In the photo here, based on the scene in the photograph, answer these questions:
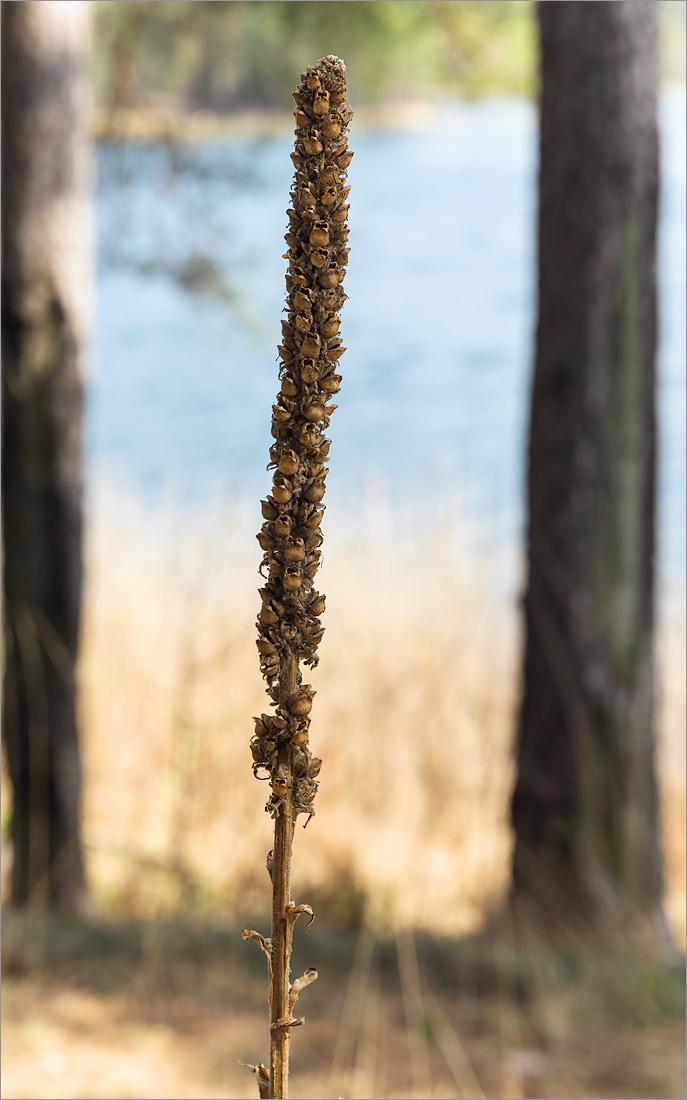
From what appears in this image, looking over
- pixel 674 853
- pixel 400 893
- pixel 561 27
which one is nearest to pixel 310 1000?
pixel 400 893

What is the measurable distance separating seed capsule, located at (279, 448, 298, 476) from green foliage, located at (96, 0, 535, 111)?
2.79 metres

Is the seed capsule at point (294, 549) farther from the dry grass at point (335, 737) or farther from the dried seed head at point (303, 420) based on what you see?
the dry grass at point (335, 737)

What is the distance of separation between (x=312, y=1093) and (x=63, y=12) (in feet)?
6.68

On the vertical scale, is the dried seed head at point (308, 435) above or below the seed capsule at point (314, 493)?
above

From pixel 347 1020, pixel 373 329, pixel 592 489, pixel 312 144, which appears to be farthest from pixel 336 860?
pixel 373 329

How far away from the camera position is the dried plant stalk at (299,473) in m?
0.34

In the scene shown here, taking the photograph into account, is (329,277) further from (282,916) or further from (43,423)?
(43,423)

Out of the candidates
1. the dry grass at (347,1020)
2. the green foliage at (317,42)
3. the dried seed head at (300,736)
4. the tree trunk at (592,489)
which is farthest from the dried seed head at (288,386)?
the green foliage at (317,42)

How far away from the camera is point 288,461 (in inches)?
13.5

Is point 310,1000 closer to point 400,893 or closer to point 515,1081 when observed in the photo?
point 515,1081

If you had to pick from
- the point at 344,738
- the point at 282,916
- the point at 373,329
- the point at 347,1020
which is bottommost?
the point at 347,1020

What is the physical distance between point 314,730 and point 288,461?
2.59 metres

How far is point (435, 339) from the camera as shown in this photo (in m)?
10.7

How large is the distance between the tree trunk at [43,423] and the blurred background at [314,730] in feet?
0.41
